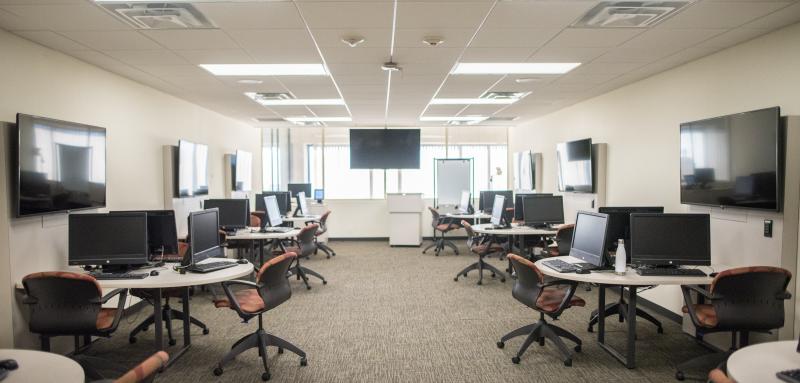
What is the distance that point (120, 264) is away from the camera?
3.82m

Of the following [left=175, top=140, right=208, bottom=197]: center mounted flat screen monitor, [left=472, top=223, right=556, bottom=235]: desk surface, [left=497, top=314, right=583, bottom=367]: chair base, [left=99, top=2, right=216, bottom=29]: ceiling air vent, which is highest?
[left=99, top=2, right=216, bottom=29]: ceiling air vent

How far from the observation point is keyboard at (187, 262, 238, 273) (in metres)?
3.69

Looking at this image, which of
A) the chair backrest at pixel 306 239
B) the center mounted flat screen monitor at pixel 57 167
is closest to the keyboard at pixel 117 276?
the center mounted flat screen monitor at pixel 57 167

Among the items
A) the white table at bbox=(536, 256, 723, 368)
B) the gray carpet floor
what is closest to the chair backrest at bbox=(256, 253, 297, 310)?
the gray carpet floor

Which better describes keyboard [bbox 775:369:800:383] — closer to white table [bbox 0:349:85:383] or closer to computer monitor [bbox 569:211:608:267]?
computer monitor [bbox 569:211:608:267]

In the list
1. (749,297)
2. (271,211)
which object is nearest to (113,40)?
(271,211)

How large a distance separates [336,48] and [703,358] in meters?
4.03

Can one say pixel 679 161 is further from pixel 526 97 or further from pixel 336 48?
pixel 336 48

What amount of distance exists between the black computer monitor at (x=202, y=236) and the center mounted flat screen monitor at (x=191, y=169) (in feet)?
8.21

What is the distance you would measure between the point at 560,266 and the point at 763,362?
1919 millimetres

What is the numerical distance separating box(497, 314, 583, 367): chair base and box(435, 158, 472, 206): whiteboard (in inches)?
266

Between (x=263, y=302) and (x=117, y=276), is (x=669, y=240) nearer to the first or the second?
(x=263, y=302)

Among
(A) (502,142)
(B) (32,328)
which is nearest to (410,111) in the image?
(A) (502,142)

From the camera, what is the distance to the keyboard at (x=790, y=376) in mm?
1772
